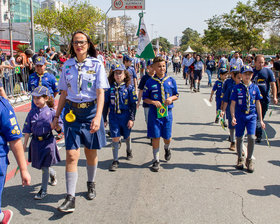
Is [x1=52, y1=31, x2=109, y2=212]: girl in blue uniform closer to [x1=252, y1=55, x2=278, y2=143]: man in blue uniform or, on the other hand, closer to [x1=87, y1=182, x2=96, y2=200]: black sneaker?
[x1=87, y1=182, x2=96, y2=200]: black sneaker

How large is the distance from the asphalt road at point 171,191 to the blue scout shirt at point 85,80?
4.45 ft

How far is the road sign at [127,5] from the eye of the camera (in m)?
17.6

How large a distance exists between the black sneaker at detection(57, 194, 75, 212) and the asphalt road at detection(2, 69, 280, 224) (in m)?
0.07

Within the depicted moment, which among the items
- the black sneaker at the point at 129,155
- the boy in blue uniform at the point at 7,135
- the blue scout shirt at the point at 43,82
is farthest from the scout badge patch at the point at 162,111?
the boy in blue uniform at the point at 7,135

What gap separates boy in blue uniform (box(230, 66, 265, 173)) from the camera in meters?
5.20

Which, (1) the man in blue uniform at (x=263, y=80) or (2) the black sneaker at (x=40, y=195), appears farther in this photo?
(1) the man in blue uniform at (x=263, y=80)

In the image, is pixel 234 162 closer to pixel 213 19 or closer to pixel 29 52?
pixel 29 52

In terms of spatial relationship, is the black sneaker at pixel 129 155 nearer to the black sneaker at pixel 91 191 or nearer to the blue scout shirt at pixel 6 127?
the black sneaker at pixel 91 191

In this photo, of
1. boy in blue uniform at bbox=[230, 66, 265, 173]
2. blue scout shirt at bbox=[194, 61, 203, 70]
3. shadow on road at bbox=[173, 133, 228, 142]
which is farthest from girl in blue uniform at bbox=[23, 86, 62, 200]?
blue scout shirt at bbox=[194, 61, 203, 70]

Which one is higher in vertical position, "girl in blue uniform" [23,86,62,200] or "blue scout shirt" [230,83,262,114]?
"blue scout shirt" [230,83,262,114]

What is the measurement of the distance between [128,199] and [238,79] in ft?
11.6

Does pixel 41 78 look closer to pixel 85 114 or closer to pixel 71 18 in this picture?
pixel 85 114

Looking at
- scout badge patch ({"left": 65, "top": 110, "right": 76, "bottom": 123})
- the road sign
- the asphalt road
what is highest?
the road sign

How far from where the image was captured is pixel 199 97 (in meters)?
14.6
